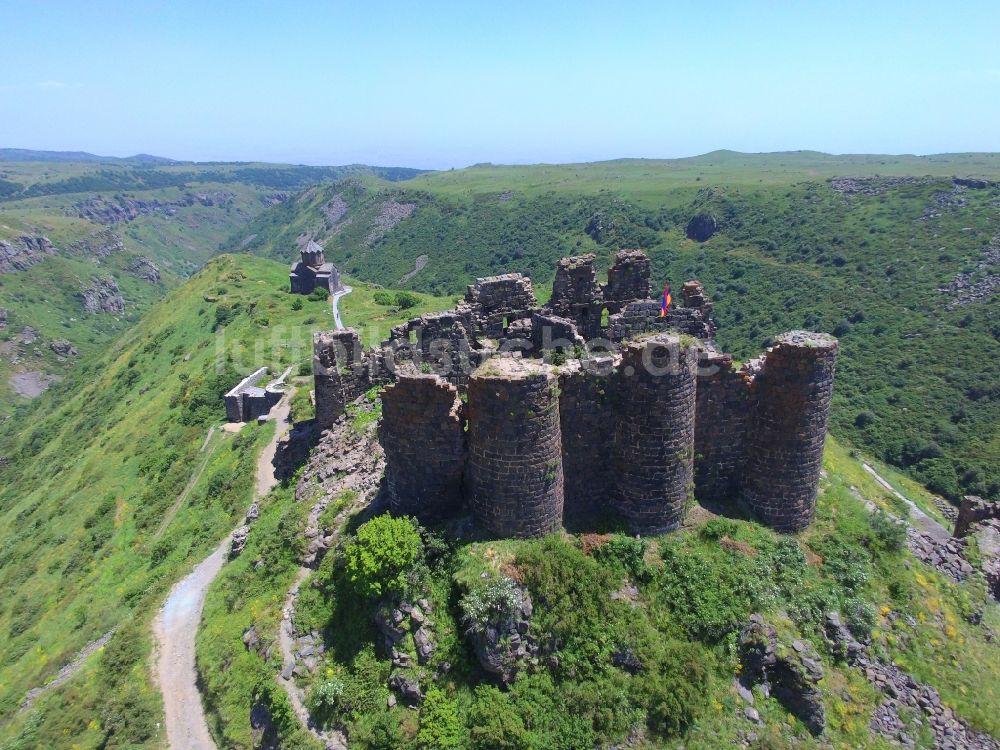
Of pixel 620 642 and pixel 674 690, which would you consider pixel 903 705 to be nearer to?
pixel 674 690

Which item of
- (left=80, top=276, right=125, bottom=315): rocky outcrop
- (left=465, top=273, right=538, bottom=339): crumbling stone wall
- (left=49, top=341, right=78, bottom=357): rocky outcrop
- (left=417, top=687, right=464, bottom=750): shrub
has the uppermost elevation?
(left=465, top=273, right=538, bottom=339): crumbling stone wall

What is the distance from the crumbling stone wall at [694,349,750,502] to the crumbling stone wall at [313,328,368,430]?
16.6 metres

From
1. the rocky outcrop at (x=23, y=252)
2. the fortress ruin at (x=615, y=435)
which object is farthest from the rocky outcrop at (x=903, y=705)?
the rocky outcrop at (x=23, y=252)

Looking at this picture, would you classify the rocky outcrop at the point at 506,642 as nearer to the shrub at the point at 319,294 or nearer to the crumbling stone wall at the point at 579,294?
the crumbling stone wall at the point at 579,294

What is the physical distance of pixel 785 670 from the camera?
59.0 feet

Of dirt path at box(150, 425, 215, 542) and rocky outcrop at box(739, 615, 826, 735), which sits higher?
rocky outcrop at box(739, 615, 826, 735)

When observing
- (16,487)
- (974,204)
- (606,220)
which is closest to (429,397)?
(16,487)

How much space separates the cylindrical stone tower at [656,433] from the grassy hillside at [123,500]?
17415 millimetres

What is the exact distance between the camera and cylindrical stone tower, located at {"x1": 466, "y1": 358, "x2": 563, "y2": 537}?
17.6 m

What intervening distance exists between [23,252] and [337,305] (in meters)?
158

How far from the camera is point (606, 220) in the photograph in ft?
540

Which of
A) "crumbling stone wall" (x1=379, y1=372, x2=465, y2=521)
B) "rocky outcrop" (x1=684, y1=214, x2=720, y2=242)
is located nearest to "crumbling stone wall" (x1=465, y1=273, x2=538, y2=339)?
"crumbling stone wall" (x1=379, y1=372, x2=465, y2=521)

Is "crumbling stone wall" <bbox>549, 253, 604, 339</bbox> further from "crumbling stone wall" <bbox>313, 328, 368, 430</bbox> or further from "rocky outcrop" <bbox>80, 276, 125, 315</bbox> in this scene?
"rocky outcrop" <bbox>80, 276, 125, 315</bbox>

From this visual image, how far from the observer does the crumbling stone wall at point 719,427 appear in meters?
20.2
